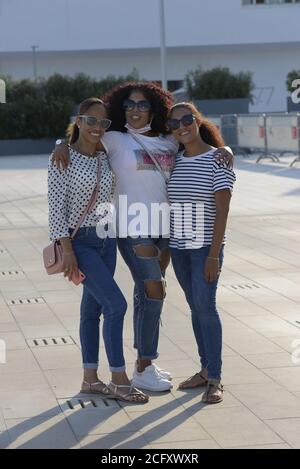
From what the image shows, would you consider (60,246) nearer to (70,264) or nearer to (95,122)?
(70,264)

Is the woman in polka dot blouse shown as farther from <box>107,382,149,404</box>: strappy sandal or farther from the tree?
the tree

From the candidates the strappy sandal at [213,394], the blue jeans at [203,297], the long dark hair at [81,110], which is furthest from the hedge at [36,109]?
the strappy sandal at [213,394]

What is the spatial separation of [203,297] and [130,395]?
0.72m

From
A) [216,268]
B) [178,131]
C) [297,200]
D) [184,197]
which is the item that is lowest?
[297,200]

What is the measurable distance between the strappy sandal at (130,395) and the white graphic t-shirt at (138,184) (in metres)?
0.90

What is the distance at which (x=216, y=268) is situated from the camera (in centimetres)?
614

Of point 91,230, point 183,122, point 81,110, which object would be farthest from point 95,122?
point 91,230

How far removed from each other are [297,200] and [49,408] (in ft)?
40.1

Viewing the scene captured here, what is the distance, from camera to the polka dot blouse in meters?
6.10

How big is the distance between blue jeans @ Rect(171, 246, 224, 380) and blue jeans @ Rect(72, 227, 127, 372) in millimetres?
421

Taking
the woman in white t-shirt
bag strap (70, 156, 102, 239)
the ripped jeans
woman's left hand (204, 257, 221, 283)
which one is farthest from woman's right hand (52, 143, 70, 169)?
woman's left hand (204, 257, 221, 283)

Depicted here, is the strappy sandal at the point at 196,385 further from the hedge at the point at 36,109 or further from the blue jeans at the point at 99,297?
the hedge at the point at 36,109
